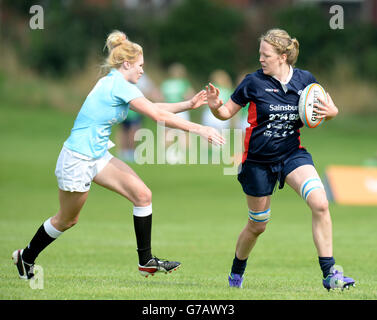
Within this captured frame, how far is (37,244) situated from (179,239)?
463 cm

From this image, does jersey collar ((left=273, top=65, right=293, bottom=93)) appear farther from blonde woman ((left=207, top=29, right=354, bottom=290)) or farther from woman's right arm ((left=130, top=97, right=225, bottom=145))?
woman's right arm ((left=130, top=97, right=225, bottom=145))

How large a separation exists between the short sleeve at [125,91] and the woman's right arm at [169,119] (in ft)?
0.14

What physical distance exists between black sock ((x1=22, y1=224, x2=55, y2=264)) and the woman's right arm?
5.09 feet

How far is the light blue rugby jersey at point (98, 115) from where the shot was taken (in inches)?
289

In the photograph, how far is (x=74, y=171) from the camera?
7320 millimetres

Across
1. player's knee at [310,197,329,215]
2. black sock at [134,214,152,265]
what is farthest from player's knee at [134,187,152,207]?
player's knee at [310,197,329,215]

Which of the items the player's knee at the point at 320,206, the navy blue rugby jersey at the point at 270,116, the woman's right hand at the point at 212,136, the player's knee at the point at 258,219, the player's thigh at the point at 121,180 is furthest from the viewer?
the player's knee at the point at 258,219

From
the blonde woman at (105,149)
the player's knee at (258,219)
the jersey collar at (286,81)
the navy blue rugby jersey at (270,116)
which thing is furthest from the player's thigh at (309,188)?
the blonde woman at (105,149)

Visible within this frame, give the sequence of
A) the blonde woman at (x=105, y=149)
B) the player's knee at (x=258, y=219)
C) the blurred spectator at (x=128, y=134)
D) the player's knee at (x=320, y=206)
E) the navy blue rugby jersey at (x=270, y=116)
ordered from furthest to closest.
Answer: the blurred spectator at (x=128, y=134), the player's knee at (x=258, y=219), the navy blue rugby jersey at (x=270, y=116), the blonde woman at (x=105, y=149), the player's knee at (x=320, y=206)

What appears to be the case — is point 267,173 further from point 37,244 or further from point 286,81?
point 37,244

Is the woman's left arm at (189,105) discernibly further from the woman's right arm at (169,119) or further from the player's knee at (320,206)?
the player's knee at (320,206)

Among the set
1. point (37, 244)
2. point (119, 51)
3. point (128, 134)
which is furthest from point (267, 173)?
point (128, 134)
